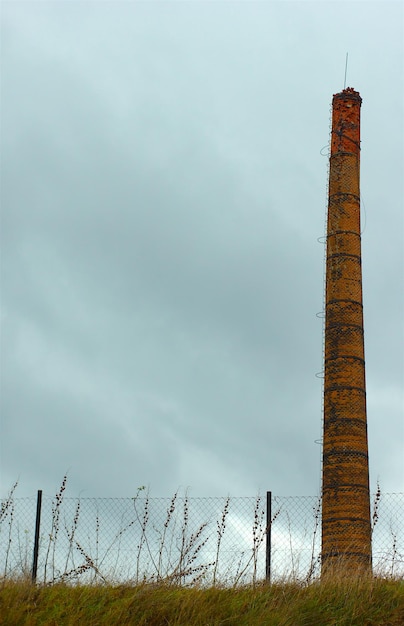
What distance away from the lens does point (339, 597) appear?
8.30 m

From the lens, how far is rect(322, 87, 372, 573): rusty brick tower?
51.2 feet

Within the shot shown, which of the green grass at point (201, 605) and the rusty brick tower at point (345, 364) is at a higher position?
the rusty brick tower at point (345, 364)

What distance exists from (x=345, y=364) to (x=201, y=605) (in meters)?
9.49

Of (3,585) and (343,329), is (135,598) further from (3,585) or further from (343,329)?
(343,329)

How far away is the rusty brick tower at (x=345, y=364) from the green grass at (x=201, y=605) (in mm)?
6447

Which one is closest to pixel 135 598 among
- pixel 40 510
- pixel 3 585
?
pixel 3 585

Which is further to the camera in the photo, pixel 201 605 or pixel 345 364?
pixel 345 364

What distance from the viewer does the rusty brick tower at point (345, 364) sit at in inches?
615

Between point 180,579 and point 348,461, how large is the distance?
8.29m

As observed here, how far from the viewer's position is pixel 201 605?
7695 millimetres

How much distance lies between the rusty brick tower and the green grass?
645cm

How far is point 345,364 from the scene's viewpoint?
54.4 feet

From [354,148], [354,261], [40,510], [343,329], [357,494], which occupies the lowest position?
[40,510]

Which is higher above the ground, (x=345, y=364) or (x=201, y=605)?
(x=345, y=364)
